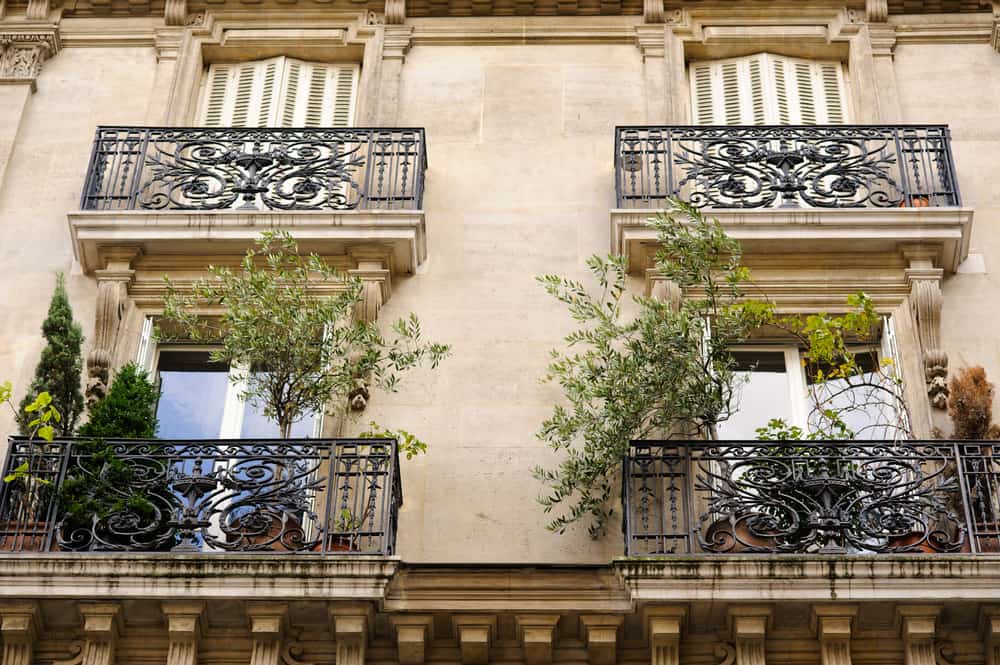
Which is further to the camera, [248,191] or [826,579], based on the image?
[248,191]

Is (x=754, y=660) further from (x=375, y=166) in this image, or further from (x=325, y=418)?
(x=375, y=166)

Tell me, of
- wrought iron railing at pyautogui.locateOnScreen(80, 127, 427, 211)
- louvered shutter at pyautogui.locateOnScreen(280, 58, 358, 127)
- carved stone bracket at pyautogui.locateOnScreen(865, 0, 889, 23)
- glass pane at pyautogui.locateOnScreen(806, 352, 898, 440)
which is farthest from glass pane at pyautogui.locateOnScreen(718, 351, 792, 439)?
louvered shutter at pyautogui.locateOnScreen(280, 58, 358, 127)

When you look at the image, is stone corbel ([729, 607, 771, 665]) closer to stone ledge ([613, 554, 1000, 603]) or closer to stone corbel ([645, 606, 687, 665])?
stone ledge ([613, 554, 1000, 603])

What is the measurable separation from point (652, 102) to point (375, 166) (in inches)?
103

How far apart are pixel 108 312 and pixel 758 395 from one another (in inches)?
198

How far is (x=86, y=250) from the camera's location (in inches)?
497

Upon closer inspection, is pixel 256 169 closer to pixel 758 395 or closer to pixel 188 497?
pixel 188 497

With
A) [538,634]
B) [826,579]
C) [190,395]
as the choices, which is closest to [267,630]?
[538,634]

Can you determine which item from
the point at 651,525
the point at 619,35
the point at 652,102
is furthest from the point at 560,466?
the point at 619,35

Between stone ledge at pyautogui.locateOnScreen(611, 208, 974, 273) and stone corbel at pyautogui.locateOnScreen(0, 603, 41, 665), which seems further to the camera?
stone ledge at pyautogui.locateOnScreen(611, 208, 974, 273)

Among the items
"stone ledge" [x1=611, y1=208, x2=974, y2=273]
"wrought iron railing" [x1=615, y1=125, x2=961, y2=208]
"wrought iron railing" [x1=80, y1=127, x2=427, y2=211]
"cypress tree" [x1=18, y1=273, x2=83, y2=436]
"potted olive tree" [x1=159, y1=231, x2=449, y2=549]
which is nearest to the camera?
"potted olive tree" [x1=159, y1=231, x2=449, y2=549]

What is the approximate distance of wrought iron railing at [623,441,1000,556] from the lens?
10.1 m

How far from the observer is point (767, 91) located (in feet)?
47.4

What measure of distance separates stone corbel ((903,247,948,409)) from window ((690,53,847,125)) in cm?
223
